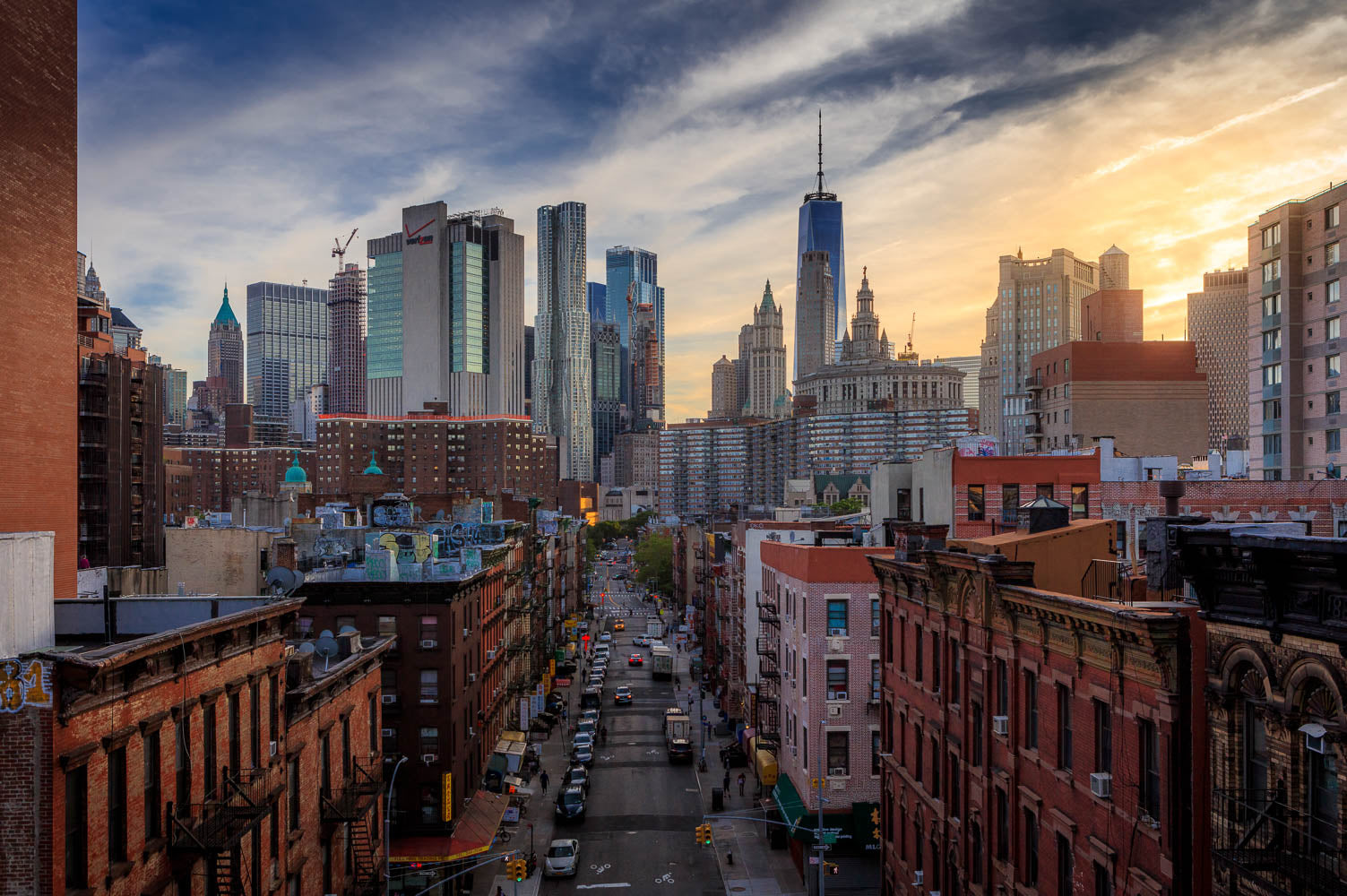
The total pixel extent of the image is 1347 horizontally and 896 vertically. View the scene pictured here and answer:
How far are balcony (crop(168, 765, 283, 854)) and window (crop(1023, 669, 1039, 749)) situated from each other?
59.5 feet

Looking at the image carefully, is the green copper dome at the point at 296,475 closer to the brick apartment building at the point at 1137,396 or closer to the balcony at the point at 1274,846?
the brick apartment building at the point at 1137,396

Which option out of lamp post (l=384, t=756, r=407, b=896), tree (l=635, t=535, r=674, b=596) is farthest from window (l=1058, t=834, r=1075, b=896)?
tree (l=635, t=535, r=674, b=596)

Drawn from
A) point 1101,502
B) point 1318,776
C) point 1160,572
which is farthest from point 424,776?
point 1318,776

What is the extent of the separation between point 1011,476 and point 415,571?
93.4 feet

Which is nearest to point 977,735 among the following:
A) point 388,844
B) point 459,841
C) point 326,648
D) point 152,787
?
point 388,844

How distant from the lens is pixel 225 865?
23250 mm

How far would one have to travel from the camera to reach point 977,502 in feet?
155

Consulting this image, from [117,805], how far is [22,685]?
3745mm

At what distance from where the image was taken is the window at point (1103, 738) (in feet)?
71.3

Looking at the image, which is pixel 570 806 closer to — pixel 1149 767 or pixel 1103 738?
pixel 1103 738

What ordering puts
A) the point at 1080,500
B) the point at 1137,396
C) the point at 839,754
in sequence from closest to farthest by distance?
1. the point at 1080,500
2. the point at 839,754
3. the point at 1137,396

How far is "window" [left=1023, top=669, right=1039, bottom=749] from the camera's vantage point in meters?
26.0

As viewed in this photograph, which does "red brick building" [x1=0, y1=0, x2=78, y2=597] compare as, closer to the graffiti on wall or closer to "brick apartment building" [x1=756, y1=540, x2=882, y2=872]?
the graffiti on wall

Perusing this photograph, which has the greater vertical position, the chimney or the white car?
the chimney
